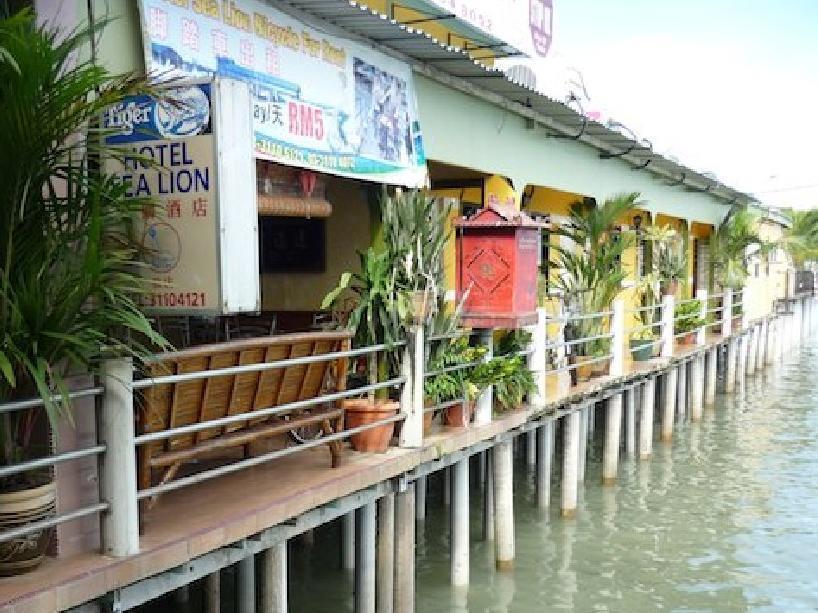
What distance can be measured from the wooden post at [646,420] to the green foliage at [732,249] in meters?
7.01

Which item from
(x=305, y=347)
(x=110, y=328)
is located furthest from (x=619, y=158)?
(x=110, y=328)

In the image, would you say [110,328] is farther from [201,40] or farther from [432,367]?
[432,367]

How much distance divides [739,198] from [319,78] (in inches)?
758

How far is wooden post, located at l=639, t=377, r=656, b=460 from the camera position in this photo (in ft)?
44.4

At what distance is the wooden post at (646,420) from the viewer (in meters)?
13.5

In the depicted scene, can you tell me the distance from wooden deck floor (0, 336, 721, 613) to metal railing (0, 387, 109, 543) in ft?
0.75

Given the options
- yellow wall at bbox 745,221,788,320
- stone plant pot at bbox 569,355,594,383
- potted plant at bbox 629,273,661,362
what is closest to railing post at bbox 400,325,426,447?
stone plant pot at bbox 569,355,594,383

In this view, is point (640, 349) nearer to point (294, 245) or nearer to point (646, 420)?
point (646, 420)

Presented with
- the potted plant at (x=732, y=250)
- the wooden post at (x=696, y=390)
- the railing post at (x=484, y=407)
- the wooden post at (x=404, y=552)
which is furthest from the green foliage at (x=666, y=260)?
the wooden post at (x=404, y=552)

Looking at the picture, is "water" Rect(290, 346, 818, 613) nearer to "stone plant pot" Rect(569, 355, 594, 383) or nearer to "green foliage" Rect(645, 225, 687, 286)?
"stone plant pot" Rect(569, 355, 594, 383)

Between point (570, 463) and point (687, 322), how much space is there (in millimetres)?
6858

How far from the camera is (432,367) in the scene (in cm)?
722

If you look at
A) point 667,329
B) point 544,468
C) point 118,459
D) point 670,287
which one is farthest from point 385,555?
point 670,287

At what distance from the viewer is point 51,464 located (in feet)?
12.0
